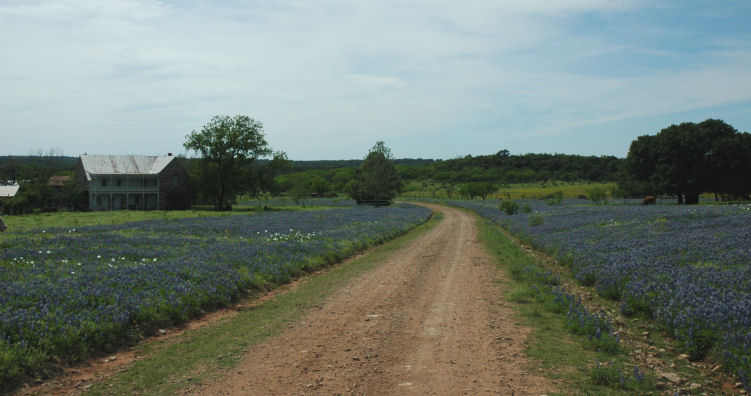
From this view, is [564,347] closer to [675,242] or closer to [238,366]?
[238,366]

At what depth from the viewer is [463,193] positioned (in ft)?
389

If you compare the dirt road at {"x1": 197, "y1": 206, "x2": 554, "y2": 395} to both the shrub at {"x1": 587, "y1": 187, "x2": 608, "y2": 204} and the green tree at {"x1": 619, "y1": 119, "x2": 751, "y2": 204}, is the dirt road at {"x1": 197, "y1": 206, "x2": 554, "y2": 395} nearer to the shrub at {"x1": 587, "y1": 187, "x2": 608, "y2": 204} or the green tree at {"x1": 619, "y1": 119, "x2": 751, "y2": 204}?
the green tree at {"x1": 619, "y1": 119, "x2": 751, "y2": 204}

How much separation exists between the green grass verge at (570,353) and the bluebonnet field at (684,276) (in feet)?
3.78

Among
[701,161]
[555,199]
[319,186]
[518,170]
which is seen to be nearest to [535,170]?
[518,170]

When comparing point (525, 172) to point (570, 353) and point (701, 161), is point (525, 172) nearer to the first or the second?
point (701, 161)

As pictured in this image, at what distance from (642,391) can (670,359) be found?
5.84 feet

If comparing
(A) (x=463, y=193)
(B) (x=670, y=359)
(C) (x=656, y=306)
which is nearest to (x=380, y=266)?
(C) (x=656, y=306)

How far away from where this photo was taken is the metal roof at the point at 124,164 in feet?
242

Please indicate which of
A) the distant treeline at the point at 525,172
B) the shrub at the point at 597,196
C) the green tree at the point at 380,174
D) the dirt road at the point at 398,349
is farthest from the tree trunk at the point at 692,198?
the distant treeline at the point at 525,172

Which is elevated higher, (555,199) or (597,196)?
(597,196)

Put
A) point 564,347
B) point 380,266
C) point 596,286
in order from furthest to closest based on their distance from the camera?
point 380,266 < point 596,286 < point 564,347

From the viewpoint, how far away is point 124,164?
252 ft

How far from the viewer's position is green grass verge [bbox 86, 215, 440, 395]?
5998 millimetres

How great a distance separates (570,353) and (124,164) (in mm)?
84308
